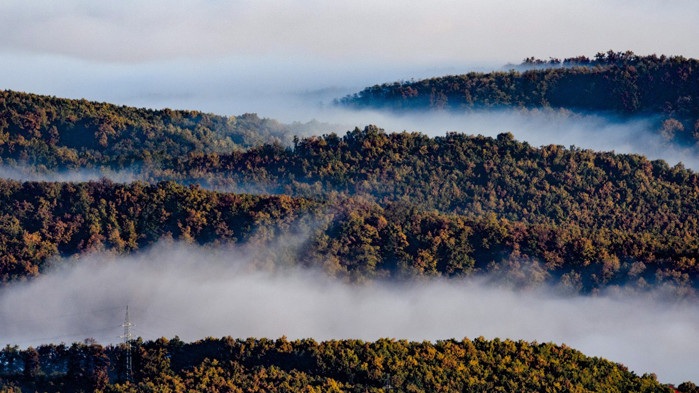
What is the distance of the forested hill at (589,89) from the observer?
12038cm

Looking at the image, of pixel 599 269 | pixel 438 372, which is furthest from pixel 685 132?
pixel 438 372

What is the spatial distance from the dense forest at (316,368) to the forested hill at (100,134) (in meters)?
46.4

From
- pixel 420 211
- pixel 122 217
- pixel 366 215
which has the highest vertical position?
pixel 420 211

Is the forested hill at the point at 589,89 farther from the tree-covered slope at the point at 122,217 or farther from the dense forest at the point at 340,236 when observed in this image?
the tree-covered slope at the point at 122,217

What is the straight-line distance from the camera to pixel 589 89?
126 metres

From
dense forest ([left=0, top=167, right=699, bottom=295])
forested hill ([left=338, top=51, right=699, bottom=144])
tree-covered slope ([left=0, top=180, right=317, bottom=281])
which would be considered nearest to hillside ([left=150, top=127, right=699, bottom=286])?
dense forest ([left=0, top=167, right=699, bottom=295])

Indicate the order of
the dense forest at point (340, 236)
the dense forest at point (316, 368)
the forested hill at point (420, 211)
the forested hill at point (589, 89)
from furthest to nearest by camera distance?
the forested hill at point (589, 89), the forested hill at point (420, 211), the dense forest at point (340, 236), the dense forest at point (316, 368)

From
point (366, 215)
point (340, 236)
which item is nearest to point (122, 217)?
point (340, 236)

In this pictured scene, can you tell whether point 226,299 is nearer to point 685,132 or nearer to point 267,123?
point 267,123

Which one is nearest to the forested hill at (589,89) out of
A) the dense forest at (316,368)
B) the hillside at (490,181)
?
the hillside at (490,181)

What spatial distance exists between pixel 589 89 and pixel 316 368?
265 ft

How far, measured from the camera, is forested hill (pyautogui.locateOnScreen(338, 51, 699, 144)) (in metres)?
120

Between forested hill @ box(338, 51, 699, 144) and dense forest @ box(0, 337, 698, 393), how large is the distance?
6949 cm

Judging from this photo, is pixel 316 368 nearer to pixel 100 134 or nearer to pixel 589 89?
pixel 100 134
